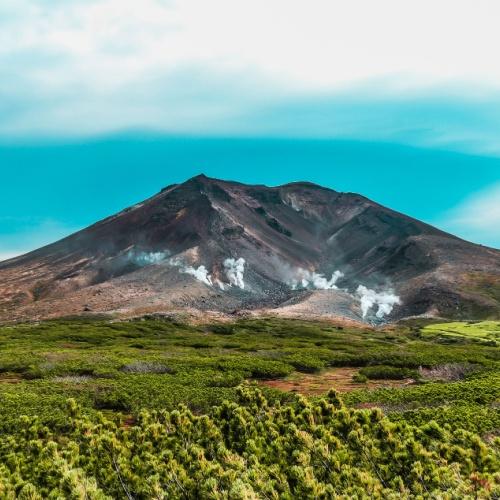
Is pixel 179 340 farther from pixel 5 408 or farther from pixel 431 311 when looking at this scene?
pixel 431 311

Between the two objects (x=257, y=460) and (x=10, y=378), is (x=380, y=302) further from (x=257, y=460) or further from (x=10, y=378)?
(x=257, y=460)

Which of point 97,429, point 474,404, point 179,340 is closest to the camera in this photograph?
point 97,429

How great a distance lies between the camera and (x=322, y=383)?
2154 inches

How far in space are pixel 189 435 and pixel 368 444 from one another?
8.26 metres

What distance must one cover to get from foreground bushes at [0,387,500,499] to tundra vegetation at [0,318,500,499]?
65mm

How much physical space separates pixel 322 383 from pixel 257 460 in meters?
35.9

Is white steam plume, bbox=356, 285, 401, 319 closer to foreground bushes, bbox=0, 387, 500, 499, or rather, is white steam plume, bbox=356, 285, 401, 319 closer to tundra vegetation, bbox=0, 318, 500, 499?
tundra vegetation, bbox=0, 318, 500, 499

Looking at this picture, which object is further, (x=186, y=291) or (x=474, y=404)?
(x=186, y=291)

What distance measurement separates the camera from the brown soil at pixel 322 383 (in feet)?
164

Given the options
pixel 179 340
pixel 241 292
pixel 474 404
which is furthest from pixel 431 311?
pixel 474 404

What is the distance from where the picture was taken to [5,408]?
37062mm

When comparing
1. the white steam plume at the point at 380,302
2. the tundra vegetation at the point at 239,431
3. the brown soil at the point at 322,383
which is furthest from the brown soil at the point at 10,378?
the white steam plume at the point at 380,302

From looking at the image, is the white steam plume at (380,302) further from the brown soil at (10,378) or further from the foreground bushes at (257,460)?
the foreground bushes at (257,460)

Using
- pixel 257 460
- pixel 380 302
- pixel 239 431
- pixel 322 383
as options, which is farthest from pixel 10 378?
pixel 380 302
